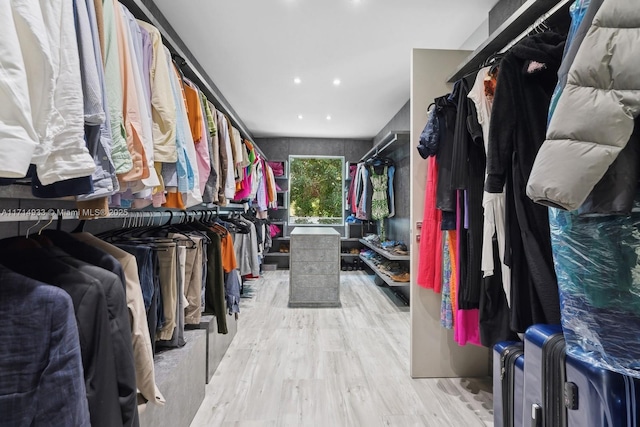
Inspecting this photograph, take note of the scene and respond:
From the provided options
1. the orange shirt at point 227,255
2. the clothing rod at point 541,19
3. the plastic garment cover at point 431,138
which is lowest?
the orange shirt at point 227,255

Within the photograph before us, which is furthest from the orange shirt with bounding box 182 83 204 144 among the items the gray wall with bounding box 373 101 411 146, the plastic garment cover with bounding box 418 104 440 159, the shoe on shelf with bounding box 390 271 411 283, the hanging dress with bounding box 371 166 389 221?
the hanging dress with bounding box 371 166 389 221

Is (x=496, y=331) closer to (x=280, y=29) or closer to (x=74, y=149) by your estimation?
(x=74, y=149)

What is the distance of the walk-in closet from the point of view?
29.6 inches

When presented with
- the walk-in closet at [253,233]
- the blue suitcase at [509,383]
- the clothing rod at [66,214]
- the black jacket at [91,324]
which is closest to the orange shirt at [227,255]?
the walk-in closet at [253,233]

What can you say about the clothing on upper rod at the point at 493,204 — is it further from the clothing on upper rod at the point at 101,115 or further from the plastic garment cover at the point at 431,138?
the clothing on upper rod at the point at 101,115

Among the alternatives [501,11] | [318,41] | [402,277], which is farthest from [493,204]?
[402,277]

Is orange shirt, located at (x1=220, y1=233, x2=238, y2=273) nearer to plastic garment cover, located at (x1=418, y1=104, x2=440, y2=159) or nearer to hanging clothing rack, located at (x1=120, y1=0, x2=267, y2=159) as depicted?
hanging clothing rack, located at (x1=120, y1=0, x2=267, y2=159)

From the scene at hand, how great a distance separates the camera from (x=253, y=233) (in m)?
3.95

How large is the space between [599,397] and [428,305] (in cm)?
152

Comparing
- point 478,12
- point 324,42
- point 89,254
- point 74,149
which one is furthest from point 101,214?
point 478,12

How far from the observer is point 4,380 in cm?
72

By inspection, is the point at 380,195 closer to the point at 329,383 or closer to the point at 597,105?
the point at 329,383

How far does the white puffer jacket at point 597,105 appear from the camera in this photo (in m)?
0.74

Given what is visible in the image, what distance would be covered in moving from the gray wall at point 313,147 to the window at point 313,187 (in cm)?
17
